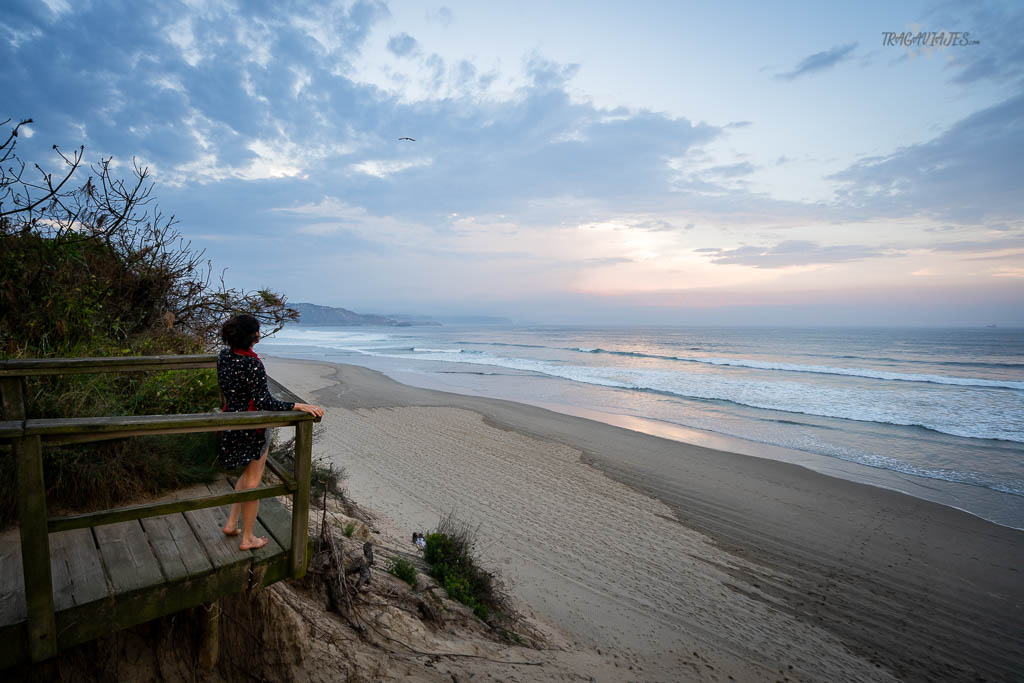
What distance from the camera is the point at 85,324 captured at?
5.03 metres

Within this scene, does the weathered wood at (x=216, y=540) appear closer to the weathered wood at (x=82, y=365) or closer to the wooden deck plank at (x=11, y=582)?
the wooden deck plank at (x=11, y=582)

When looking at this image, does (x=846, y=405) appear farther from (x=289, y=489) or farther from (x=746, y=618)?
(x=289, y=489)

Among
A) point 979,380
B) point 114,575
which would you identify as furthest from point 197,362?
point 979,380

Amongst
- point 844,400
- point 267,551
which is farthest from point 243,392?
point 844,400

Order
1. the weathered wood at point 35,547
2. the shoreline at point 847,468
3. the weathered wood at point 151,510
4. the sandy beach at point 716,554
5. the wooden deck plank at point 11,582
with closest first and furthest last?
the weathered wood at point 35,547 → the weathered wood at point 151,510 → the wooden deck plank at point 11,582 → the sandy beach at point 716,554 → the shoreline at point 847,468

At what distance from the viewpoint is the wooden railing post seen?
2.49 m

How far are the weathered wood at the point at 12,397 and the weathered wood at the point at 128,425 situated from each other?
159 cm

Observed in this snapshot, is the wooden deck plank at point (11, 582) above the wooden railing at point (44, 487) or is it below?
below

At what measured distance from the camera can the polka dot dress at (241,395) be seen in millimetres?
2900

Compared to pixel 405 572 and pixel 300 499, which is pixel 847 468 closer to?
pixel 405 572

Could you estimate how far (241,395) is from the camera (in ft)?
9.60

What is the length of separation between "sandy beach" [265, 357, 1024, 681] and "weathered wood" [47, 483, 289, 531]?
3557 mm

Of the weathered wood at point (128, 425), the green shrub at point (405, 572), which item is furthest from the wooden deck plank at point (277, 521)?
the green shrub at point (405, 572)

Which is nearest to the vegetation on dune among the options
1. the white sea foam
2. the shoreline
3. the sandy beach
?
the sandy beach
